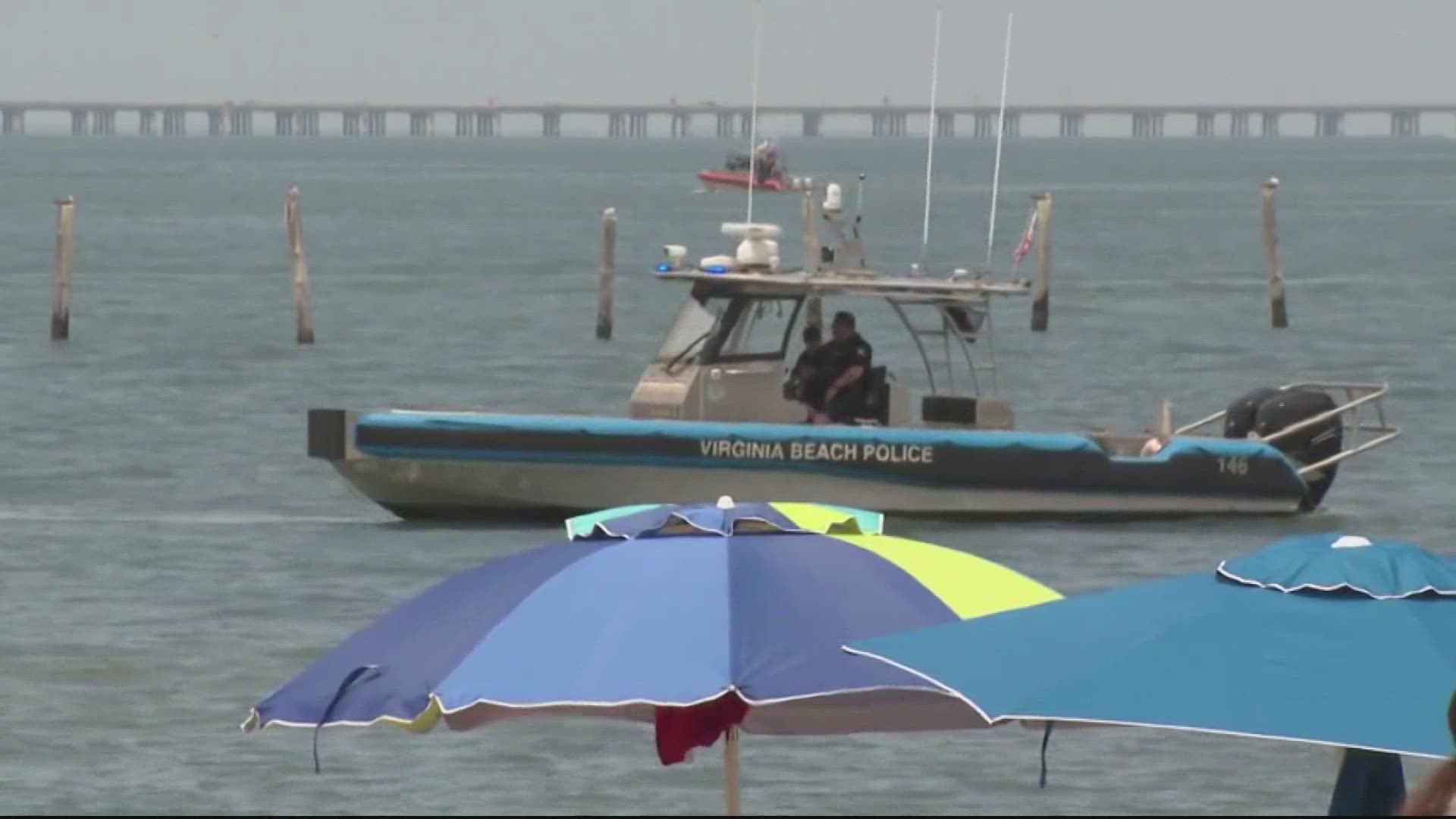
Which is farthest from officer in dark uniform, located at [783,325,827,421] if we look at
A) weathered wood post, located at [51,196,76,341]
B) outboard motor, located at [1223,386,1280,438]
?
weathered wood post, located at [51,196,76,341]

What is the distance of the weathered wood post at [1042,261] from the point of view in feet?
156

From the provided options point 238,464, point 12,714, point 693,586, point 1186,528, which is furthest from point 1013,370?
point 693,586

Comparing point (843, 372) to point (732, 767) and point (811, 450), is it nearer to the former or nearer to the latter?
point (811, 450)

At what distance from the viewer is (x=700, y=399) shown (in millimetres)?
25531

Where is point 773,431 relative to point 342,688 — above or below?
below

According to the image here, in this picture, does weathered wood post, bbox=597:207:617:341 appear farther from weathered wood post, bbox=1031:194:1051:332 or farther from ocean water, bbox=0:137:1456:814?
weathered wood post, bbox=1031:194:1051:332

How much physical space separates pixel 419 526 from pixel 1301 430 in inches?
288

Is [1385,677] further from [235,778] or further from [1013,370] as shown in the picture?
[1013,370]

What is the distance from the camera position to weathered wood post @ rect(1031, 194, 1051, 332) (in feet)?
156

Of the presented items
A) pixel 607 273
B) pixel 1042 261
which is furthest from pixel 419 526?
pixel 1042 261

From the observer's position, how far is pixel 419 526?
27.5m

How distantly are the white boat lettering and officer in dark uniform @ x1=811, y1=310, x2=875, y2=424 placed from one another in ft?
0.96

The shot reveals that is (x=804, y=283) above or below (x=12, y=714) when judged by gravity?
above

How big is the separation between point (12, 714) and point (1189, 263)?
241 feet
